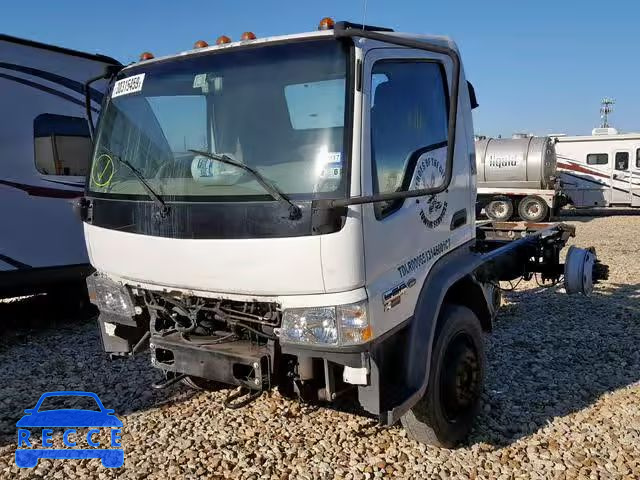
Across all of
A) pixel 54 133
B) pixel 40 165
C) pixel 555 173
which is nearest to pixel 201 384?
pixel 40 165

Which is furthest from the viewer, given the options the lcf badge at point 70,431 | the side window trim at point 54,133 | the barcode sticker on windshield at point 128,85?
the side window trim at point 54,133

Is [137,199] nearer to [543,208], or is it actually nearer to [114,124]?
[114,124]

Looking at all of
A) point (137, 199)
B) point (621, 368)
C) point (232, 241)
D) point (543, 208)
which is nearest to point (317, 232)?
point (232, 241)

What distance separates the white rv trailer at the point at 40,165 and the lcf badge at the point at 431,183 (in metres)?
4.19

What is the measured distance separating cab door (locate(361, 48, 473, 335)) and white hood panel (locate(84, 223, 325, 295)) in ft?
1.03

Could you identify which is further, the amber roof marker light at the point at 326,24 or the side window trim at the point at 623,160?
the side window trim at the point at 623,160

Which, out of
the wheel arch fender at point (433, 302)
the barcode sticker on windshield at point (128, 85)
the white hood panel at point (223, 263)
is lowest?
the wheel arch fender at point (433, 302)

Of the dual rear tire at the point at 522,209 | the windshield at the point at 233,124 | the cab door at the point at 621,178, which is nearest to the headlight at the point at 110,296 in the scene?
the windshield at the point at 233,124

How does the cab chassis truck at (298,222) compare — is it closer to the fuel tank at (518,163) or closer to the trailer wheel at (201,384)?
the trailer wheel at (201,384)

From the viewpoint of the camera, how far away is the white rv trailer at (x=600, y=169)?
60.1ft

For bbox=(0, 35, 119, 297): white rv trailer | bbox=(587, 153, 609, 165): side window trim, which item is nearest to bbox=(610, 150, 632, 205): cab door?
bbox=(587, 153, 609, 165): side window trim

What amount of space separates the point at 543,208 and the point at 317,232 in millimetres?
16129

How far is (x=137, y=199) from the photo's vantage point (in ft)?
→ 9.91

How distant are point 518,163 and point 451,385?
49.4ft
